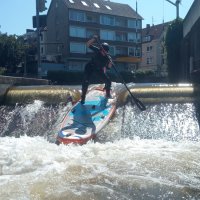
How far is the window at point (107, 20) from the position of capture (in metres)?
56.5

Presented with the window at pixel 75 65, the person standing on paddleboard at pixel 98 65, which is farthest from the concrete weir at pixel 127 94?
the window at pixel 75 65

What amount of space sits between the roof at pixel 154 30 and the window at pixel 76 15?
16.6 m

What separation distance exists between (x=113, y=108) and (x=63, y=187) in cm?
501

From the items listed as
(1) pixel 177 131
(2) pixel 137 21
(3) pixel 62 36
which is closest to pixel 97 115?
(1) pixel 177 131

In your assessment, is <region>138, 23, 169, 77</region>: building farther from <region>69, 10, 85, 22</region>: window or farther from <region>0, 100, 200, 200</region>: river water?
<region>0, 100, 200, 200</region>: river water

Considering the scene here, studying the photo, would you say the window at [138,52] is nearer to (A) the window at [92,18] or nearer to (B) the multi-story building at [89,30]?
(B) the multi-story building at [89,30]

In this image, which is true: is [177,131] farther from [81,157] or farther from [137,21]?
[137,21]

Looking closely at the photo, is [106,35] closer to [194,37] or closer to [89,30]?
[89,30]

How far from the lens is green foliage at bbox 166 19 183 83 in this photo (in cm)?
2589

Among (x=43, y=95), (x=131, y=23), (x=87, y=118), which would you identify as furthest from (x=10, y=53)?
(x=87, y=118)

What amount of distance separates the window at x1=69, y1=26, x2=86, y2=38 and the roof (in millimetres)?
16960

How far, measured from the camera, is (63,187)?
17.3 feet

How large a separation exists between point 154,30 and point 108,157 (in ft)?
211

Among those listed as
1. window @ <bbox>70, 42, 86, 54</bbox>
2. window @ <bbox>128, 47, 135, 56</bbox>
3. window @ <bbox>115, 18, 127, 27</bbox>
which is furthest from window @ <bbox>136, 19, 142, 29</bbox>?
window @ <bbox>70, 42, 86, 54</bbox>
